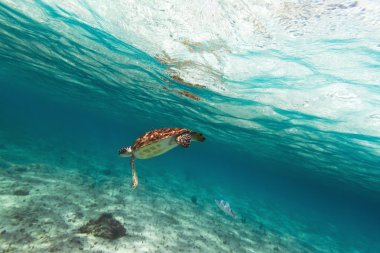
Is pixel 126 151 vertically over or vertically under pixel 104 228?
over

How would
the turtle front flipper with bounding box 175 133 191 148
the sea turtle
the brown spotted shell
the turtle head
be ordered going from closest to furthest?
the turtle front flipper with bounding box 175 133 191 148 → the sea turtle → the brown spotted shell → the turtle head

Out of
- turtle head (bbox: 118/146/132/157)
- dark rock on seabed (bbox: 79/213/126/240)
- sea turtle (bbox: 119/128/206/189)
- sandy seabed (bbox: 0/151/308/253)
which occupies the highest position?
sea turtle (bbox: 119/128/206/189)

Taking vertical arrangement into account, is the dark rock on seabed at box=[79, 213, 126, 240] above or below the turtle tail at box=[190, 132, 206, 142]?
below

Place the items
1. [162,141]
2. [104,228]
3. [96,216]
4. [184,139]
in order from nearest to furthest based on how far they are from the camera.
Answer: [184,139], [162,141], [104,228], [96,216]

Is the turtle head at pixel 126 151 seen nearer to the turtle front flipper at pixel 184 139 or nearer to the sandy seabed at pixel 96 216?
the turtle front flipper at pixel 184 139

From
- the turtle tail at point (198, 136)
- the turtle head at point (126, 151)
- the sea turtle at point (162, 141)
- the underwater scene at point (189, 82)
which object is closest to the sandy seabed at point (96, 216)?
the underwater scene at point (189, 82)

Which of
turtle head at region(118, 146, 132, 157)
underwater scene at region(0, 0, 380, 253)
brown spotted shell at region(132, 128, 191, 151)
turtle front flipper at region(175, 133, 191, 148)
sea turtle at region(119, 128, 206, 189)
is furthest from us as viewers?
underwater scene at region(0, 0, 380, 253)

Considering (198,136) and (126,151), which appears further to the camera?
(126,151)

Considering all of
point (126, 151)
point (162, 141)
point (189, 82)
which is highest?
point (189, 82)

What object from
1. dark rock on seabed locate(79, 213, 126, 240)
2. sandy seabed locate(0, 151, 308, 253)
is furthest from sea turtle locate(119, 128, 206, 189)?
sandy seabed locate(0, 151, 308, 253)

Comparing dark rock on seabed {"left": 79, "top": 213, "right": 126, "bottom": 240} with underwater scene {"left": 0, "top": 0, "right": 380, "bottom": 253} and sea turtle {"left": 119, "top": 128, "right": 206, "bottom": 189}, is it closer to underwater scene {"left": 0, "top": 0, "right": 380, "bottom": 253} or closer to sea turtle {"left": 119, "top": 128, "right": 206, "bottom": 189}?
underwater scene {"left": 0, "top": 0, "right": 380, "bottom": 253}

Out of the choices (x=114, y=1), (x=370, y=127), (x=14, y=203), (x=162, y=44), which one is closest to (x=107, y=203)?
(x=14, y=203)

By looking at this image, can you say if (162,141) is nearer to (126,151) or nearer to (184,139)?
(184,139)

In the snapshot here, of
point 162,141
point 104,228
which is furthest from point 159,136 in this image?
point 104,228
